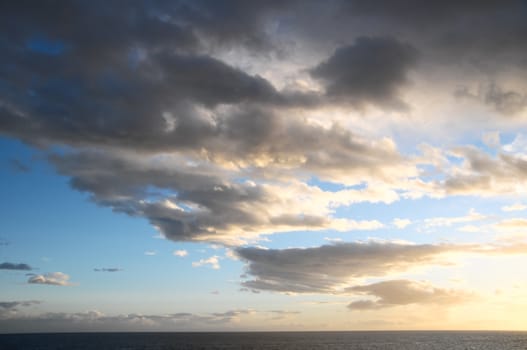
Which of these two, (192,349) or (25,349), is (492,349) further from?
(25,349)

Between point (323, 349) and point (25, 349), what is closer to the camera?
point (323, 349)

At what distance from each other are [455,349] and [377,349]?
32825 millimetres

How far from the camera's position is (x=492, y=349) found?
180375mm

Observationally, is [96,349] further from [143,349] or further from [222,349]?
[222,349]

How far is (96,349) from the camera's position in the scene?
185 meters

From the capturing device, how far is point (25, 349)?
192125mm

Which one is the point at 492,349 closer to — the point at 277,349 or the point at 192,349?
the point at 277,349

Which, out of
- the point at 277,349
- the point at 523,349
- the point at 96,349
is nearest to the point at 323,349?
the point at 277,349

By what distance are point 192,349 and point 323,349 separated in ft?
181

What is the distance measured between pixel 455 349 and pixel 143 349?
13274 centimetres

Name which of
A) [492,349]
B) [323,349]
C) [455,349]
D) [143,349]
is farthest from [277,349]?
[492,349]

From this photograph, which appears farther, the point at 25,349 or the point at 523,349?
the point at 25,349

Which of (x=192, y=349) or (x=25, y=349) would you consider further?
(x=25, y=349)

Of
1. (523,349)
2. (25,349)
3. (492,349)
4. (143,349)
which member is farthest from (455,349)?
(25,349)
